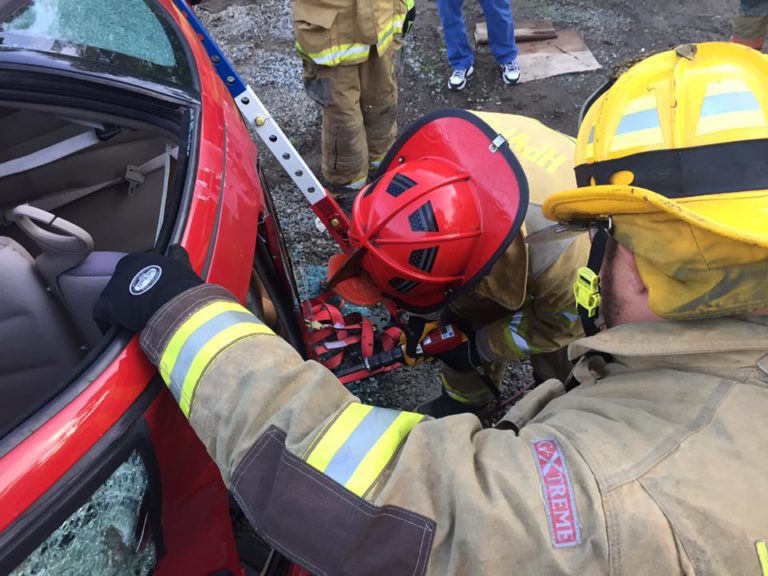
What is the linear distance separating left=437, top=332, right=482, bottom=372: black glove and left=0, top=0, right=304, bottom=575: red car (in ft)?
1.93

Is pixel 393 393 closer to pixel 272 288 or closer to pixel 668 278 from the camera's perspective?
pixel 272 288

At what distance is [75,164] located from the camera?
2.34 m

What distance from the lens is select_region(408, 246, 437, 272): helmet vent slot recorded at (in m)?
1.77

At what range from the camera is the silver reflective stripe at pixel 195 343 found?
1114 millimetres

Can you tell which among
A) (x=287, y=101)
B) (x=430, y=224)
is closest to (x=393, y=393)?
(x=430, y=224)

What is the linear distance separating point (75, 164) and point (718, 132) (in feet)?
7.07

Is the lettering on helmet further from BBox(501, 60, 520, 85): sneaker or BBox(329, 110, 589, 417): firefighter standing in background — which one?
BBox(501, 60, 520, 85): sneaker

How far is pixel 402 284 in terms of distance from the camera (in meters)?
1.89

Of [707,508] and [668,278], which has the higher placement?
[668,278]

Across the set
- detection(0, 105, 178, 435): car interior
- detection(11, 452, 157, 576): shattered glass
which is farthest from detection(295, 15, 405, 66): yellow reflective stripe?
detection(11, 452, 157, 576): shattered glass

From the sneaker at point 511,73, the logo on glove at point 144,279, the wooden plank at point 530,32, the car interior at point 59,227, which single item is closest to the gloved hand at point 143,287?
the logo on glove at point 144,279

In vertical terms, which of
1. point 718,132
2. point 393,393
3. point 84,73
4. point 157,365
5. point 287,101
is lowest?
point 393,393

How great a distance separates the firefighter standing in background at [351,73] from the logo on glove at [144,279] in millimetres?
2148

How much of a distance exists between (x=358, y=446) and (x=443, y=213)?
880 mm
